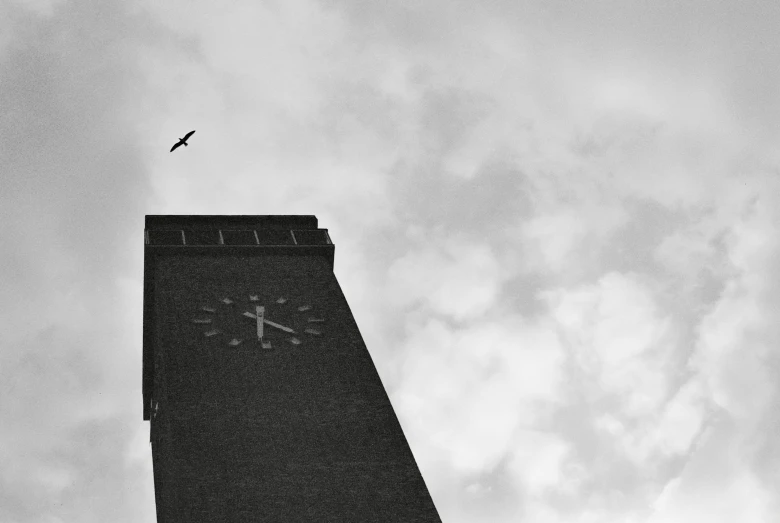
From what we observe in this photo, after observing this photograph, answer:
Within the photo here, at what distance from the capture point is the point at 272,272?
2346 inches

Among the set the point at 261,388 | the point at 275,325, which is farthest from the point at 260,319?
the point at 261,388

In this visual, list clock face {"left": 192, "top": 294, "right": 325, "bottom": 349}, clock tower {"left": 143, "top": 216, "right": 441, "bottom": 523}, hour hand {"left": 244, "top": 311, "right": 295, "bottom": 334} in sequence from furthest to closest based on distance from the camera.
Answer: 1. hour hand {"left": 244, "top": 311, "right": 295, "bottom": 334}
2. clock face {"left": 192, "top": 294, "right": 325, "bottom": 349}
3. clock tower {"left": 143, "top": 216, "right": 441, "bottom": 523}

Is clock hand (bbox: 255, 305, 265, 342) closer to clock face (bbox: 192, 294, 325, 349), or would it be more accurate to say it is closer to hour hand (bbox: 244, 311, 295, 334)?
clock face (bbox: 192, 294, 325, 349)

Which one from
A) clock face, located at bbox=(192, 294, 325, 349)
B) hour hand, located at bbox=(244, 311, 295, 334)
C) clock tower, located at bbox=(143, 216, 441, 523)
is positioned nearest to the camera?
clock tower, located at bbox=(143, 216, 441, 523)

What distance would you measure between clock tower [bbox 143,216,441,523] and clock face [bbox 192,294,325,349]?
61mm

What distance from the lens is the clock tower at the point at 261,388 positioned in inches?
1860

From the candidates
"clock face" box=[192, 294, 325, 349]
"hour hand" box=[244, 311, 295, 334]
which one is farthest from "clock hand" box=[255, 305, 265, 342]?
"hour hand" box=[244, 311, 295, 334]

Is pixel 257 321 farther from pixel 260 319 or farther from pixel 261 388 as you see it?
pixel 261 388

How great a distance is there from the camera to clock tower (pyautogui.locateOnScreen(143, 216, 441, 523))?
1860 inches

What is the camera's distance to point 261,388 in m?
51.8

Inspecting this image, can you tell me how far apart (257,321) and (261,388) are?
3786 mm

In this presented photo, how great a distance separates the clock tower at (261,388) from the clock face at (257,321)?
0.06 meters

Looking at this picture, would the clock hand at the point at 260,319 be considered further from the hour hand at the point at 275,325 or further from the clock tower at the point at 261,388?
the hour hand at the point at 275,325

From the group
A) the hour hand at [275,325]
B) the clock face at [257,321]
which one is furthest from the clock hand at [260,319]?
the hour hand at [275,325]
